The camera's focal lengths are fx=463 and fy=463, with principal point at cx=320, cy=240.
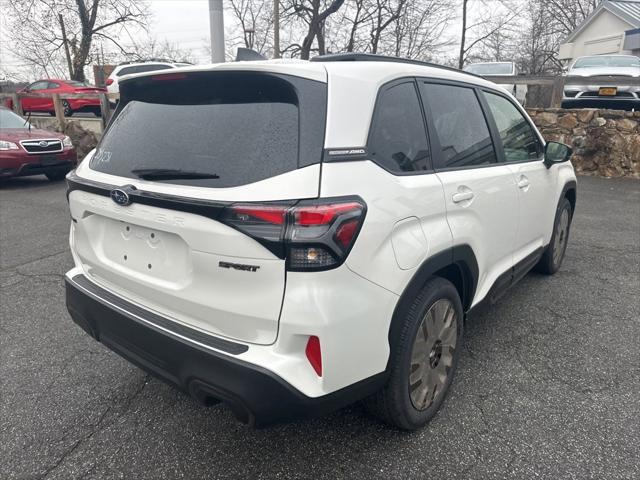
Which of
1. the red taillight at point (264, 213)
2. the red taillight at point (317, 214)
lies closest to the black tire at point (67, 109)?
the red taillight at point (264, 213)

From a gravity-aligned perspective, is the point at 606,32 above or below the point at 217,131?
above

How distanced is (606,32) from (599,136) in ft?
91.4

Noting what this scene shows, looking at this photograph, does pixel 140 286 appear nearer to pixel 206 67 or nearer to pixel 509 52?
pixel 206 67

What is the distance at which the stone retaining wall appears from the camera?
912cm

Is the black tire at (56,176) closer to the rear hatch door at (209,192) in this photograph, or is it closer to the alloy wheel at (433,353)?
the rear hatch door at (209,192)

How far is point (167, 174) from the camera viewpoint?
1.92m

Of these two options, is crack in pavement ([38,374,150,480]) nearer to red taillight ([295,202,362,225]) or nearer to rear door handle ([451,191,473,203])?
red taillight ([295,202,362,225])

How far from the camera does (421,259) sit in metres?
2.02

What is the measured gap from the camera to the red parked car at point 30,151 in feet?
28.3

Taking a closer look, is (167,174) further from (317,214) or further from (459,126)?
(459,126)

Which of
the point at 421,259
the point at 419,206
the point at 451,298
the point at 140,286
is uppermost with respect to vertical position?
the point at 419,206

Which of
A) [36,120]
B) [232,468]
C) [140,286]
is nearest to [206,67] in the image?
[140,286]

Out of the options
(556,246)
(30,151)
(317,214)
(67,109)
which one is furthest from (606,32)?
(317,214)

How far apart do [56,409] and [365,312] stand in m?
1.88
